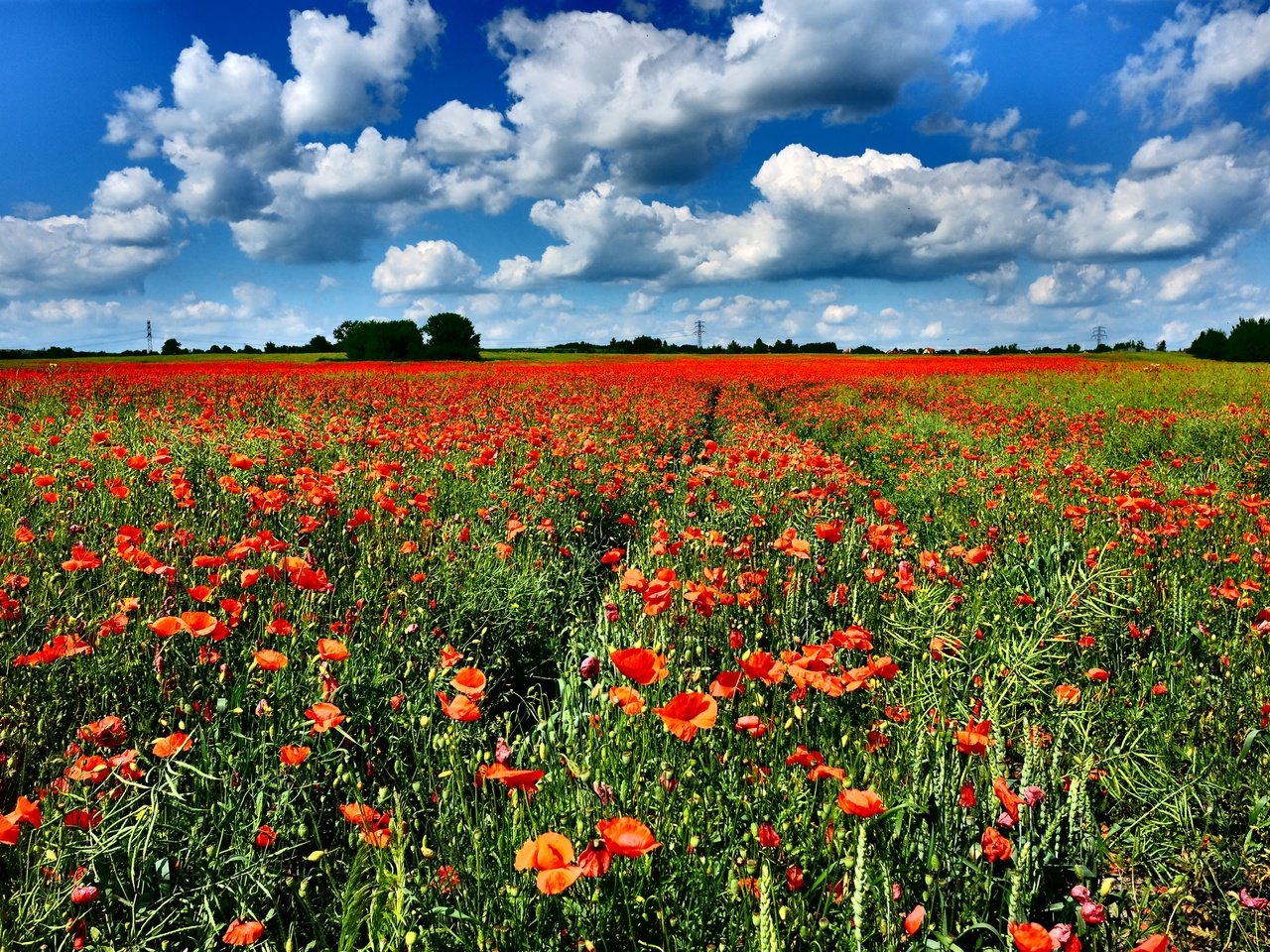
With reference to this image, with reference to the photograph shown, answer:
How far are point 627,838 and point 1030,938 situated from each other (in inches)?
32.8

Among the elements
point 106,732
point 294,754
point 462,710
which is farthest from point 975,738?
point 106,732

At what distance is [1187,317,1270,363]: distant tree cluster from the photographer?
56.8m

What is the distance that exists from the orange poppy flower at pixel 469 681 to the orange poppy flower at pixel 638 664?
397 millimetres

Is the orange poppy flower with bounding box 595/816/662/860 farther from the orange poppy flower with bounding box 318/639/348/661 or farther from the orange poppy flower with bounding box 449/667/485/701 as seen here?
the orange poppy flower with bounding box 318/639/348/661

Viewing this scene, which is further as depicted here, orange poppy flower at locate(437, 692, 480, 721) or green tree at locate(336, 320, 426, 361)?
green tree at locate(336, 320, 426, 361)

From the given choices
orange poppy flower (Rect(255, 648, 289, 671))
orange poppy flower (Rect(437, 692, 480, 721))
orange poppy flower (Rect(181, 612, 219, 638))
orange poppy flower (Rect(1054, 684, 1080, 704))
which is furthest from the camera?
orange poppy flower (Rect(1054, 684, 1080, 704))

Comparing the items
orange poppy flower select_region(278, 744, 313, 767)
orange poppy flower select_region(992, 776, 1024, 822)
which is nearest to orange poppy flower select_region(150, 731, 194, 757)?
orange poppy flower select_region(278, 744, 313, 767)

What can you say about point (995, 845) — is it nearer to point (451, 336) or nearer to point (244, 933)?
point (244, 933)

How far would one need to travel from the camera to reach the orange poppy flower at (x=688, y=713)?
160 centimetres

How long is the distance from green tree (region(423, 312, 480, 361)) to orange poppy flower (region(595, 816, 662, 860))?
61.6 meters

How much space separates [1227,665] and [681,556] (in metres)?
2.65

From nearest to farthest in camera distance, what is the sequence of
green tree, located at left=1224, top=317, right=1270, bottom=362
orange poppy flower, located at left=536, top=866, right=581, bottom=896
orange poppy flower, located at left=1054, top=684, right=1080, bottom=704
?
orange poppy flower, located at left=536, top=866, right=581, bottom=896 < orange poppy flower, located at left=1054, top=684, right=1080, bottom=704 < green tree, located at left=1224, top=317, right=1270, bottom=362

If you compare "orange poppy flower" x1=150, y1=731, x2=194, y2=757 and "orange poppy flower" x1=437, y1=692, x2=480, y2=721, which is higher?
"orange poppy flower" x1=437, y1=692, x2=480, y2=721

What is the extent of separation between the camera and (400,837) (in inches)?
68.5
